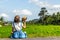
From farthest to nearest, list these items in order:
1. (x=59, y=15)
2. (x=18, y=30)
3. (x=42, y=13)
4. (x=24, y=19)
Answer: (x=42, y=13), (x=59, y=15), (x=18, y=30), (x=24, y=19)

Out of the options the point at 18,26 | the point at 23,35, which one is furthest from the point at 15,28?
the point at 23,35

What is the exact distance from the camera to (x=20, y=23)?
666 cm

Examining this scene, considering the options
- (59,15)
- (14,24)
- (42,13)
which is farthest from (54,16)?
(14,24)

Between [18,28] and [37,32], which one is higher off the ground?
[18,28]

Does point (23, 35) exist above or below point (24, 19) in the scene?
below

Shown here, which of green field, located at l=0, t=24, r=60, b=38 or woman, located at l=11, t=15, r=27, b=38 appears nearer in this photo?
woman, located at l=11, t=15, r=27, b=38

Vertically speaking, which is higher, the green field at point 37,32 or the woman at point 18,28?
the woman at point 18,28

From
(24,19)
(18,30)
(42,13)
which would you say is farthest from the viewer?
(42,13)

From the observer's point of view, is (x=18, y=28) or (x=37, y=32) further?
(x=37, y=32)

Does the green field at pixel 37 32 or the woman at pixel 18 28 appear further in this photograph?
the green field at pixel 37 32

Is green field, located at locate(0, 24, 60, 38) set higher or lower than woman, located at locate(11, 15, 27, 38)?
lower

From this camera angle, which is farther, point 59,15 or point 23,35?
point 59,15

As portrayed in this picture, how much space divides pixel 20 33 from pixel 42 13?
53.6 meters

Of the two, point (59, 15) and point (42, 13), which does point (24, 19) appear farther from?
point (42, 13)
